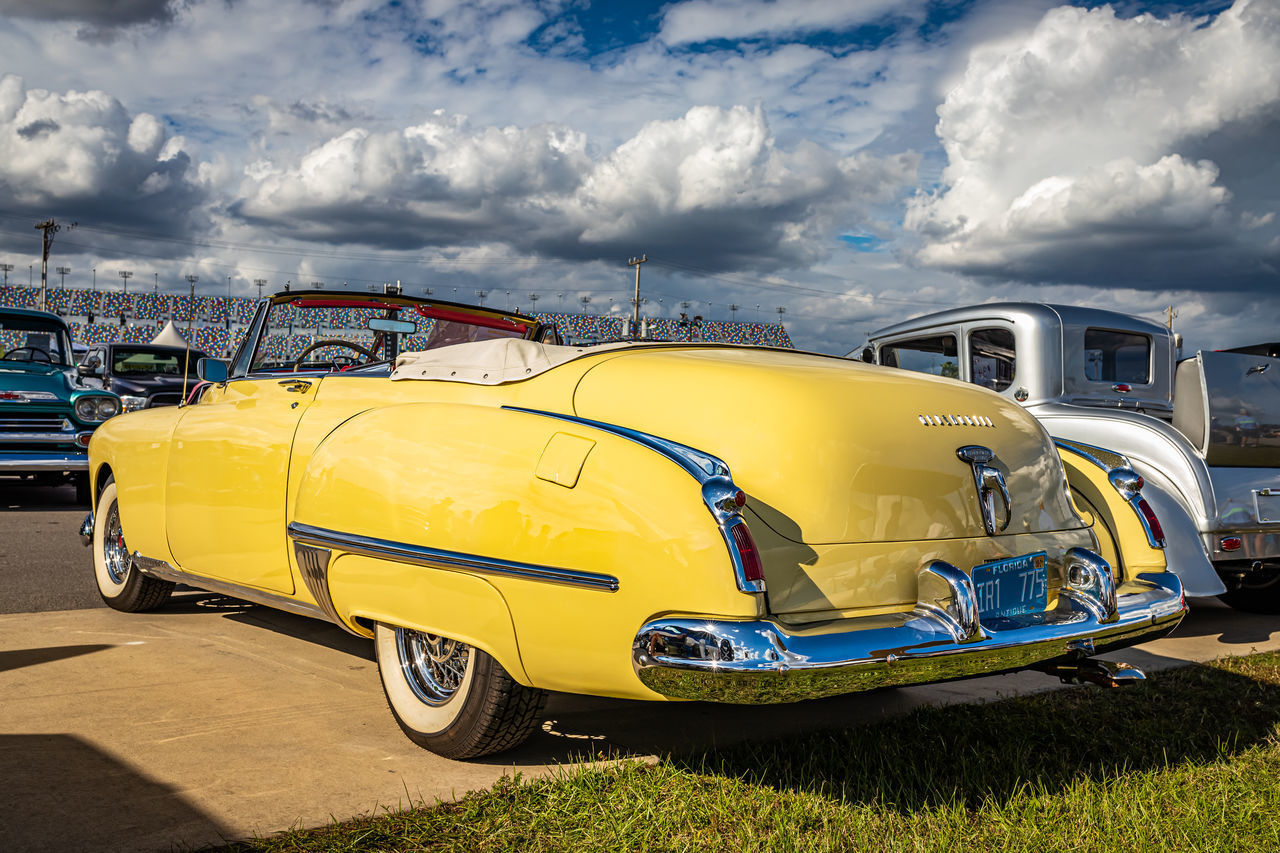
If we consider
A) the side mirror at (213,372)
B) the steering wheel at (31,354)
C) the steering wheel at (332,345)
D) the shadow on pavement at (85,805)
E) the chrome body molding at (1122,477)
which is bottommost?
the shadow on pavement at (85,805)

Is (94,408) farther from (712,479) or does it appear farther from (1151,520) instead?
(1151,520)

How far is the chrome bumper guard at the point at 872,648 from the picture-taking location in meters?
2.29

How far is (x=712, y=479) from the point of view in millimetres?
2424

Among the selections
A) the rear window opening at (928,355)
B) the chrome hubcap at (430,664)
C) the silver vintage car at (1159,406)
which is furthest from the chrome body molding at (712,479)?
the rear window opening at (928,355)

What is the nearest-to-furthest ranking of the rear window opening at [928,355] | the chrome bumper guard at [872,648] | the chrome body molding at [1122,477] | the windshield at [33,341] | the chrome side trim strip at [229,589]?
1. the chrome bumper guard at [872,648]
2. the chrome body molding at [1122,477]
3. the chrome side trim strip at [229,589]
4. the rear window opening at [928,355]
5. the windshield at [33,341]

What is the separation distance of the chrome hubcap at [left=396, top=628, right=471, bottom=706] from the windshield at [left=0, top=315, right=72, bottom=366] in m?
8.94

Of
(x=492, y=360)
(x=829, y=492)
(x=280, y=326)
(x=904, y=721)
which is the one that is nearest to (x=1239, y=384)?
(x=904, y=721)

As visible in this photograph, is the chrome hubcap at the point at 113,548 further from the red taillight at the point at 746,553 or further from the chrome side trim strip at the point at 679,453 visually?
the red taillight at the point at 746,553

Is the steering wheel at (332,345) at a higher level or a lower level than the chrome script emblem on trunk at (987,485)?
higher

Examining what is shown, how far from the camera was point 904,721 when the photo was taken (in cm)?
357

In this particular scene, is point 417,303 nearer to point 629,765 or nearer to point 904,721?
A: point 629,765

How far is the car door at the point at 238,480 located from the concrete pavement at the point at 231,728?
0.45 meters

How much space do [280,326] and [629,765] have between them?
Answer: 2675 millimetres

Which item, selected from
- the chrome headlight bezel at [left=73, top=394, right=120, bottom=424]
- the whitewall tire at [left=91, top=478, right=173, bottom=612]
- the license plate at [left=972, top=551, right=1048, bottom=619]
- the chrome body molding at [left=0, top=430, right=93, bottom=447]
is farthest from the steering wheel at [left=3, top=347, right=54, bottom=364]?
the license plate at [left=972, top=551, right=1048, bottom=619]
